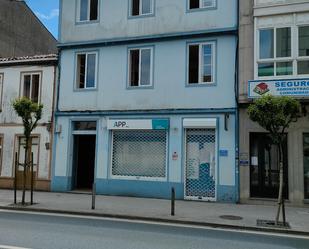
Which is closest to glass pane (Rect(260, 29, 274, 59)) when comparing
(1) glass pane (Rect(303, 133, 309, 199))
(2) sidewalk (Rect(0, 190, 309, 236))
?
(1) glass pane (Rect(303, 133, 309, 199))

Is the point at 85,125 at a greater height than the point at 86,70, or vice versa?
the point at 86,70

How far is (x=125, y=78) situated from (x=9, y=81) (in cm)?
651

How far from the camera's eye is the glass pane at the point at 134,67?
18.7m

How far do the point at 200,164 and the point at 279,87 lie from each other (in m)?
4.48

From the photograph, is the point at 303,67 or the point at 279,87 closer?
the point at 279,87

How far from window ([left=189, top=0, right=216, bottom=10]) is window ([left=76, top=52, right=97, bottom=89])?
504cm

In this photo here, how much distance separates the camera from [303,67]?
15781mm

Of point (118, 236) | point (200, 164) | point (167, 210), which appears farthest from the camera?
point (200, 164)

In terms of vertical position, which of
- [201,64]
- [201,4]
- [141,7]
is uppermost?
[141,7]

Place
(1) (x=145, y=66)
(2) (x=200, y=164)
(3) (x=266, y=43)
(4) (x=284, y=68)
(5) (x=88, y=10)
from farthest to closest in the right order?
(5) (x=88, y=10), (1) (x=145, y=66), (2) (x=200, y=164), (3) (x=266, y=43), (4) (x=284, y=68)

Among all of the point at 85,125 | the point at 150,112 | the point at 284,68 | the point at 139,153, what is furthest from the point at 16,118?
the point at 284,68

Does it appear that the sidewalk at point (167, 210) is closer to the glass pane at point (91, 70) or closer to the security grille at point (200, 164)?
the security grille at point (200, 164)

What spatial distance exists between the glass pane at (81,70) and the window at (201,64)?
5.31 metres

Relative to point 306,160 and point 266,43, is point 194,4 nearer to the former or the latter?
point 266,43
